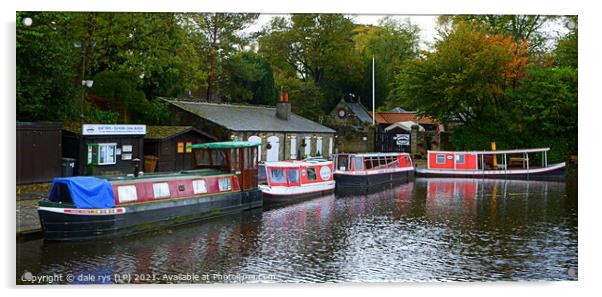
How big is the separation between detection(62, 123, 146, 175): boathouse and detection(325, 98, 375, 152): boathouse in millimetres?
16270

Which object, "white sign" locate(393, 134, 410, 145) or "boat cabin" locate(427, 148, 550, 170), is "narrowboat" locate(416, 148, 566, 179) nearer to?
"boat cabin" locate(427, 148, 550, 170)

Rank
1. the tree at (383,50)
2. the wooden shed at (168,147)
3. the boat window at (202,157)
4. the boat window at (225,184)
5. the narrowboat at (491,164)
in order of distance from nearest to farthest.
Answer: the tree at (383,50)
the boat window at (225,184)
the boat window at (202,157)
the wooden shed at (168,147)
the narrowboat at (491,164)

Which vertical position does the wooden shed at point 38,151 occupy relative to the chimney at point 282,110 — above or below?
below

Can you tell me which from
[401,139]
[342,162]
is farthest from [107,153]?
[401,139]

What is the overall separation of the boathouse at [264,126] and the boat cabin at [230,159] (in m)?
6.57

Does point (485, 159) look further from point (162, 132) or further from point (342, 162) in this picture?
point (162, 132)

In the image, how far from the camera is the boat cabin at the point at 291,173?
2634 centimetres

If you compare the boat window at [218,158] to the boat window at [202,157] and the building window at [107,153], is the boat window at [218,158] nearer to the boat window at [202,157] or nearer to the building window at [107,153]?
the boat window at [202,157]

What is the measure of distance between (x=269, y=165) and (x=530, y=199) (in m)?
10.4

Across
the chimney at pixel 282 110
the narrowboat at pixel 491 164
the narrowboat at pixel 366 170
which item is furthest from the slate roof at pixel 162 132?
the narrowboat at pixel 491 164

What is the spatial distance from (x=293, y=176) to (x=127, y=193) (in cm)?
983

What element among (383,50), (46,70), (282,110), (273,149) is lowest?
(273,149)

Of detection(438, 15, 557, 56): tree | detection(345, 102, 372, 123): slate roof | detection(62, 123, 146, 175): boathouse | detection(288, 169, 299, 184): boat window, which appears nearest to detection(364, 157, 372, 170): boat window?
detection(345, 102, 372, 123): slate roof

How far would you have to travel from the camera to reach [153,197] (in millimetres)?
18922
